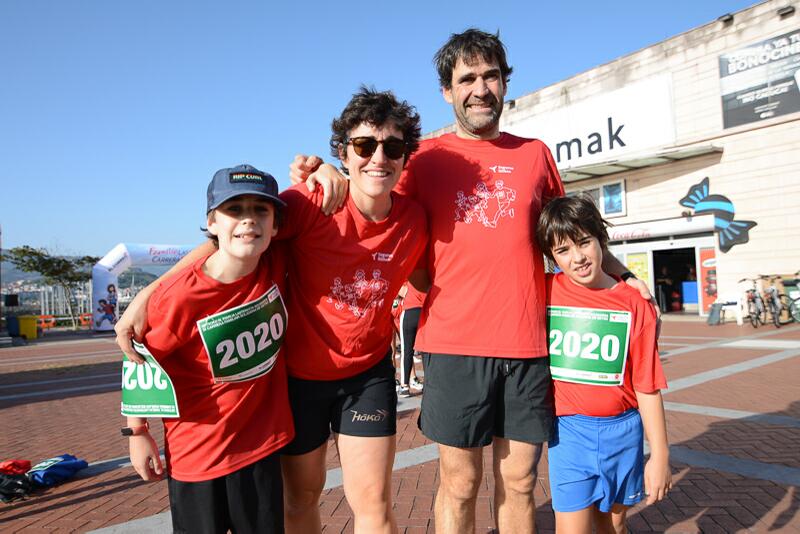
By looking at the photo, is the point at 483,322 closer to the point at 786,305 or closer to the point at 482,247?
the point at 482,247

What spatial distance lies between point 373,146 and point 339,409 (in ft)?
3.75

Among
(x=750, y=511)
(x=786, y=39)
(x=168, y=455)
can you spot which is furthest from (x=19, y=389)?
(x=786, y=39)

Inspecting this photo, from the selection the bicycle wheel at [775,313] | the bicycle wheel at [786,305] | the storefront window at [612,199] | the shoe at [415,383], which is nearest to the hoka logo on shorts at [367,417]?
the shoe at [415,383]

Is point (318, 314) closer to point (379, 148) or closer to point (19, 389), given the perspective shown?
point (379, 148)

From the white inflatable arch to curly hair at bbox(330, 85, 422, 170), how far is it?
2348 cm

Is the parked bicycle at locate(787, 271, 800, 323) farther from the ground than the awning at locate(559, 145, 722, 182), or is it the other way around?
the awning at locate(559, 145, 722, 182)

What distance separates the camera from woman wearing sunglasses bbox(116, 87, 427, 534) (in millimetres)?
2143

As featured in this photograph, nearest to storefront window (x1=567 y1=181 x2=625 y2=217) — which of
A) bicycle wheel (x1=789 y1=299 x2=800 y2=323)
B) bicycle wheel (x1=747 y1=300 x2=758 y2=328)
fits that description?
bicycle wheel (x1=747 y1=300 x2=758 y2=328)

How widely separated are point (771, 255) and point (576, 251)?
16.6 metres

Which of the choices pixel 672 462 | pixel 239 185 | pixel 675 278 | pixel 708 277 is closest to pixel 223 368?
pixel 239 185

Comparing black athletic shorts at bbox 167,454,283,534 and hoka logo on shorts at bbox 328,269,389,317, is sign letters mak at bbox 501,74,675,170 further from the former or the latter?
black athletic shorts at bbox 167,454,283,534

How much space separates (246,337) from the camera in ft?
6.53

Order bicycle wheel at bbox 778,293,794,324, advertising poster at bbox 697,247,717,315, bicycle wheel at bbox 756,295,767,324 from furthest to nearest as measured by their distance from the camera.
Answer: advertising poster at bbox 697,247,717,315
bicycle wheel at bbox 756,295,767,324
bicycle wheel at bbox 778,293,794,324

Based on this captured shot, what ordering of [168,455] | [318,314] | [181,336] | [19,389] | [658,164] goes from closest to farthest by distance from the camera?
[181,336] < [168,455] < [318,314] < [19,389] < [658,164]
